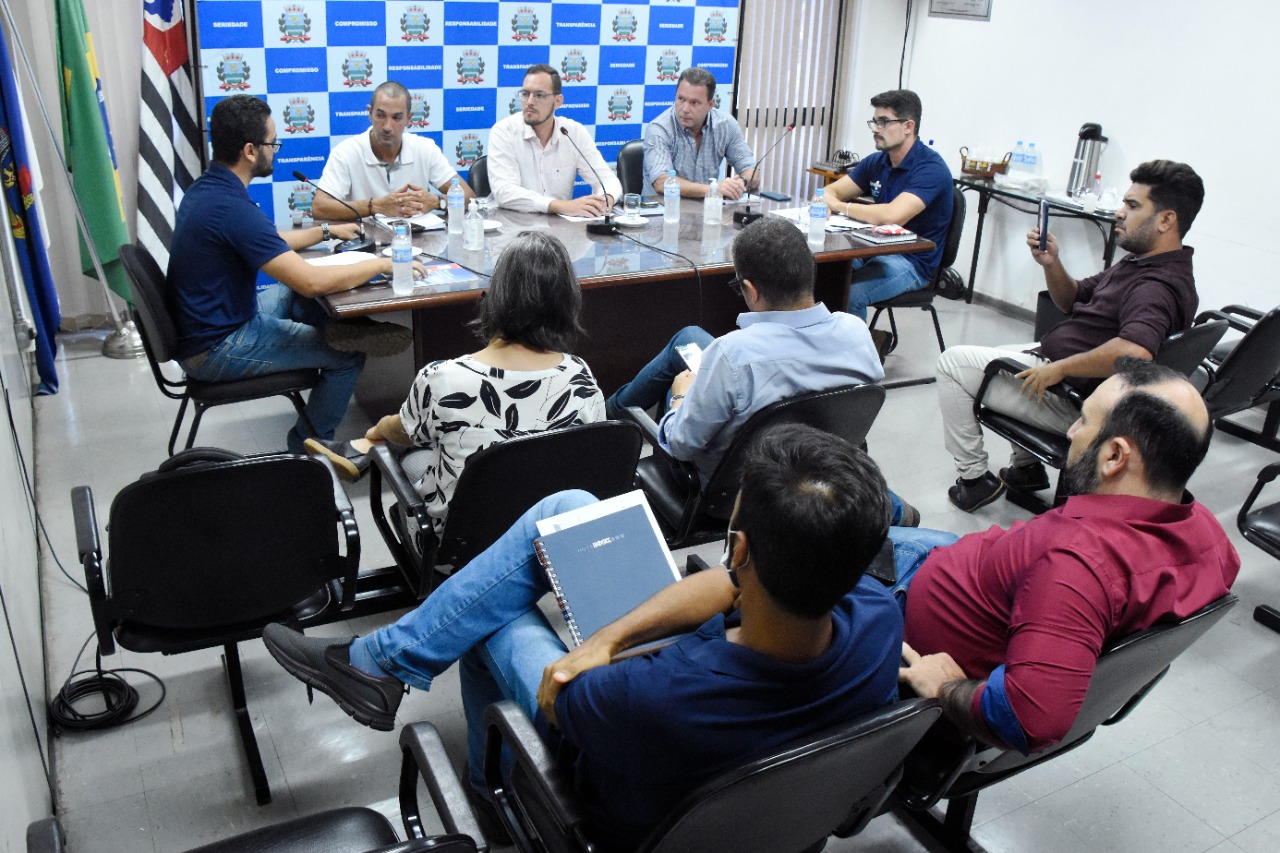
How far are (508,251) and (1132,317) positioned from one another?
194cm

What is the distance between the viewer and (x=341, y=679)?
74.0 inches

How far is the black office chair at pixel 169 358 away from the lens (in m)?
3.11

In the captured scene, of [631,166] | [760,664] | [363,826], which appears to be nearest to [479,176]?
[631,166]

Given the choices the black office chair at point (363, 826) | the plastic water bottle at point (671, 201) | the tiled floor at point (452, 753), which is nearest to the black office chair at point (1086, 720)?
the tiled floor at point (452, 753)

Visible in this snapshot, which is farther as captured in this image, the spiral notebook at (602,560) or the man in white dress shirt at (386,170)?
the man in white dress shirt at (386,170)

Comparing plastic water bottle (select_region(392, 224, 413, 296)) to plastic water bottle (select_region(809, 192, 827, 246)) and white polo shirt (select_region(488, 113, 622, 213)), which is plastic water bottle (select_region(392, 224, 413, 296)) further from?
plastic water bottle (select_region(809, 192, 827, 246))

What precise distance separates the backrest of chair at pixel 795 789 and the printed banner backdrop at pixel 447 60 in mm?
4395

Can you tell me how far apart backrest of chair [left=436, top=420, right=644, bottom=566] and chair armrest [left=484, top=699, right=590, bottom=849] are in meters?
0.69

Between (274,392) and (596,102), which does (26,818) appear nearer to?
(274,392)

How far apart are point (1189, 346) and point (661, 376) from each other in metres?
1.59

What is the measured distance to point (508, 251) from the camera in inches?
97.0

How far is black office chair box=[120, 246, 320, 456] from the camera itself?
3.11 m

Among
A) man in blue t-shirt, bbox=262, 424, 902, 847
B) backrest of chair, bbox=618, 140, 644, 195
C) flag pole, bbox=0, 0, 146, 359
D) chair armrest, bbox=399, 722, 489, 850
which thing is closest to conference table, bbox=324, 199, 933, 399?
backrest of chair, bbox=618, 140, 644, 195

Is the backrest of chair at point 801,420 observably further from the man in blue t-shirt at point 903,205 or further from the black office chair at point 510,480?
the man in blue t-shirt at point 903,205
